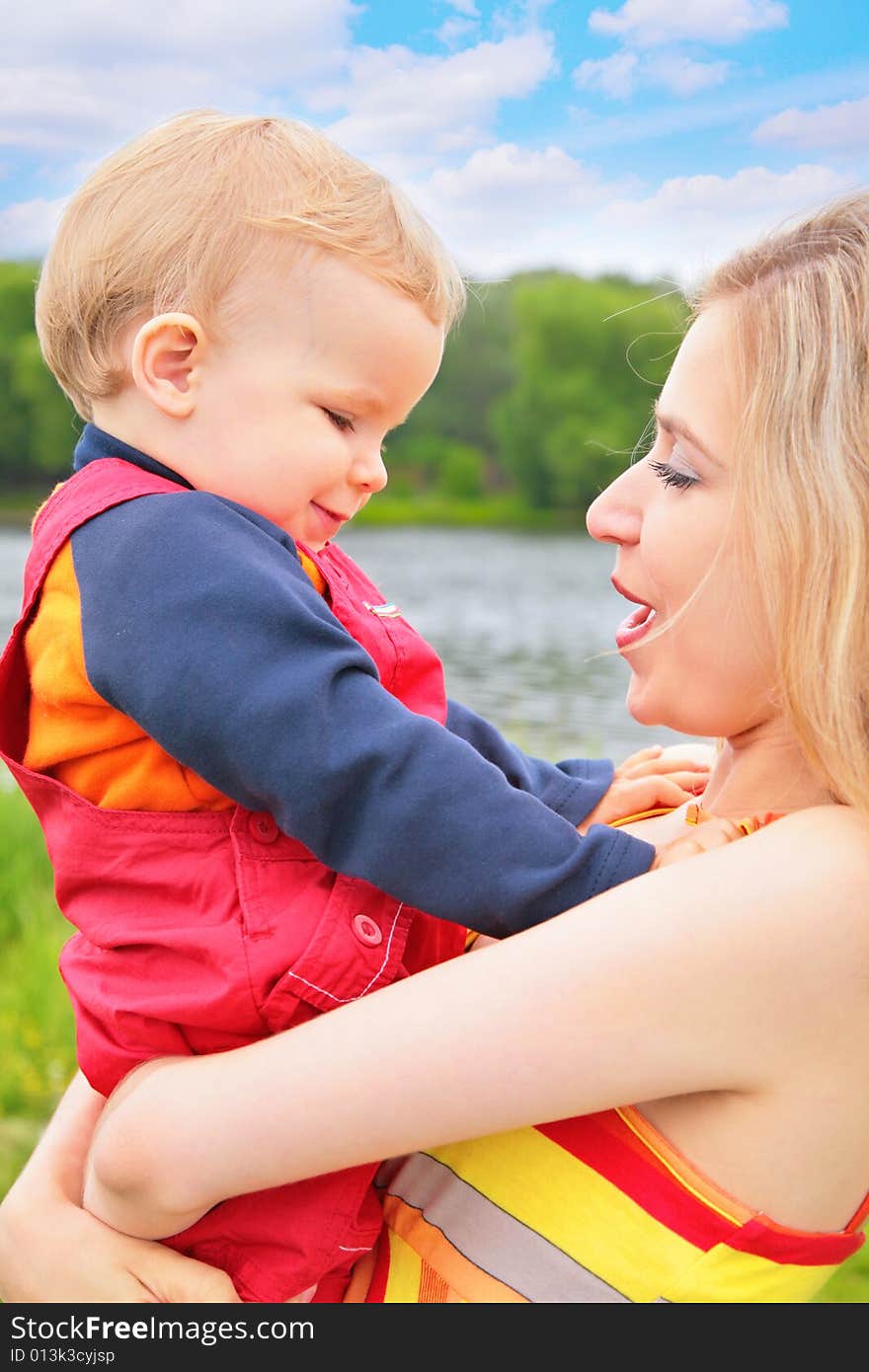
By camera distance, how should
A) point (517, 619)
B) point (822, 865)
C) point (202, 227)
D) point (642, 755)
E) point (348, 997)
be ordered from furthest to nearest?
point (517, 619)
point (642, 755)
point (202, 227)
point (348, 997)
point (822, 865)

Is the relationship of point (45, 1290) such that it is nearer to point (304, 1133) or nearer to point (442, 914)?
point (304, 1133)

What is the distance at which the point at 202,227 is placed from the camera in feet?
6.18

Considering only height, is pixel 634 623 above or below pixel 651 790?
above

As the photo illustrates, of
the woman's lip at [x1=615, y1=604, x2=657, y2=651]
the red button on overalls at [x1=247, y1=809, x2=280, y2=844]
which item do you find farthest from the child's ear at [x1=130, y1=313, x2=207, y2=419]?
the woman's lip at [x1=615, y1=604, x2=657, y2=651]

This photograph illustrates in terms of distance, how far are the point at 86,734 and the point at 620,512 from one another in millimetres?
798

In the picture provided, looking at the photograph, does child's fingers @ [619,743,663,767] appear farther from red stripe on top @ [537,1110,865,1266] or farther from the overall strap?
the overall strap

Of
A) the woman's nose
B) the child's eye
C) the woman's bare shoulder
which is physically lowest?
the woman's bare shoulder

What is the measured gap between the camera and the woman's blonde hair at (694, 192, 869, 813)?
5.38 ft

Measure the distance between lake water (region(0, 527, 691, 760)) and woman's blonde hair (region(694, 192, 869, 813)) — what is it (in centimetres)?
230

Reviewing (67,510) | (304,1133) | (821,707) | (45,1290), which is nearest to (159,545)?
(67,510)

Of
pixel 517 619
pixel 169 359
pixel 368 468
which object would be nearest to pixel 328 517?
pixel 368 468

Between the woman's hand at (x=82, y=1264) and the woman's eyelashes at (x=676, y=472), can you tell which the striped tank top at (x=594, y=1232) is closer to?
the woman's hand at (x=82, y=1264)

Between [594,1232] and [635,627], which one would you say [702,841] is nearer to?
[635,627]
